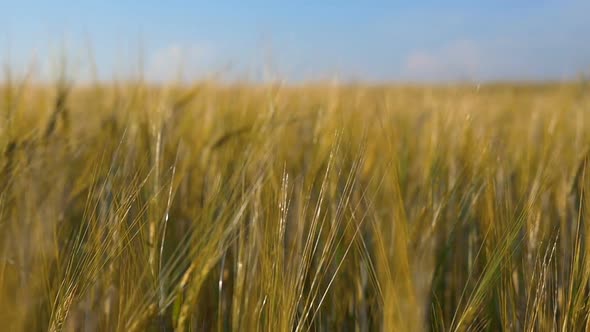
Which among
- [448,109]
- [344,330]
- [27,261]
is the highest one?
[448,109]

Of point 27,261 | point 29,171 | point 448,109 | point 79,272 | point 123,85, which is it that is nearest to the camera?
point 79,272

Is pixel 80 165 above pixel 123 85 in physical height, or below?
below

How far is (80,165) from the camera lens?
1094 mm

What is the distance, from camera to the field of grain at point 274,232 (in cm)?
60

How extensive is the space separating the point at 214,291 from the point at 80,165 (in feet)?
1.44

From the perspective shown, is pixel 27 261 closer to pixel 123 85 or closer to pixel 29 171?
pixel 29 171

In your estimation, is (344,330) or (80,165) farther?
(80,165)

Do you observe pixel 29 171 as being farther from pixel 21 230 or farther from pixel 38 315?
pixel 38 315

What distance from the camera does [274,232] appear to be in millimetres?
599

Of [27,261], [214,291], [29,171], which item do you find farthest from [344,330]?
[29,171]

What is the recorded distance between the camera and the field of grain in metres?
0.60

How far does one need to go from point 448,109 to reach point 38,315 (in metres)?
0.86

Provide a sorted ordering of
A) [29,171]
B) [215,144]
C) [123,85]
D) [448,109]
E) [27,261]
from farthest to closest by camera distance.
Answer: [123,85] → [448,109] → [215,144] → [29,171] → [27,261]

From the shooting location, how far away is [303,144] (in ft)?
4.18
